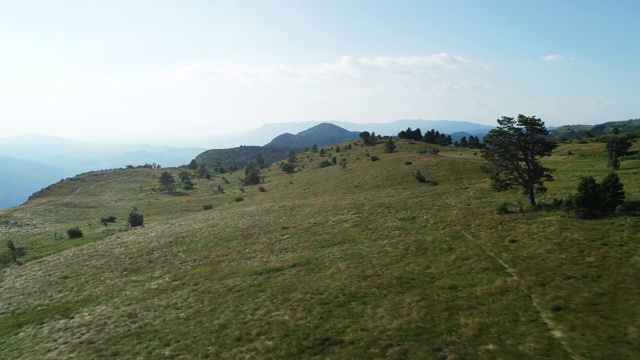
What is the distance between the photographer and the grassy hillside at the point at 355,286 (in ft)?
56.6

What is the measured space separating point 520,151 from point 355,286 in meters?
26.7

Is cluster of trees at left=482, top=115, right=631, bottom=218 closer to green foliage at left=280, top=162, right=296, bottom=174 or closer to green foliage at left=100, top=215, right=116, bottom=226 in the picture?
green foliage at left=100, top=215, right=116, bottom=226

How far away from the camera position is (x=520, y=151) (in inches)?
1547

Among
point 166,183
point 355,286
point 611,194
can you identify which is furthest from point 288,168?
point 355,286

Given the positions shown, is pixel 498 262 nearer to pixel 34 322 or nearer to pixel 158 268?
pixel 158 268

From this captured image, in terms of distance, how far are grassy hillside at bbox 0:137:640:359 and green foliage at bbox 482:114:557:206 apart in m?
3.00

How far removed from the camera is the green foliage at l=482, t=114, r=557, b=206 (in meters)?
37.6

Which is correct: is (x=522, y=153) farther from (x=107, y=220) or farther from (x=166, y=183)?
(x=166, y=183)

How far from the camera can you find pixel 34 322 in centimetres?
2592

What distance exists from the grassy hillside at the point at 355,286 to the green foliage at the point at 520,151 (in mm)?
3004

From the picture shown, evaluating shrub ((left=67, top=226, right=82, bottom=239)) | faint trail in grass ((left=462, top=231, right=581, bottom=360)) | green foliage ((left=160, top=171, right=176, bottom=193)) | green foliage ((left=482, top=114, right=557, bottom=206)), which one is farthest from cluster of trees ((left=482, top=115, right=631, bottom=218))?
green foliage ((left=160, top=171, right=176, bottom=193))

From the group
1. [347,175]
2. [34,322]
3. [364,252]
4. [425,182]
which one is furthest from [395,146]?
[34,322]

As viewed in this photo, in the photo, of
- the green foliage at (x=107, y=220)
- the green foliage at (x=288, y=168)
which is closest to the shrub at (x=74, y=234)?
the green foliage at (x=107, y=220)

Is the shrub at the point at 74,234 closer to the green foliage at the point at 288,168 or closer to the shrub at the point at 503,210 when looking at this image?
the shrub at the point at 503,210
